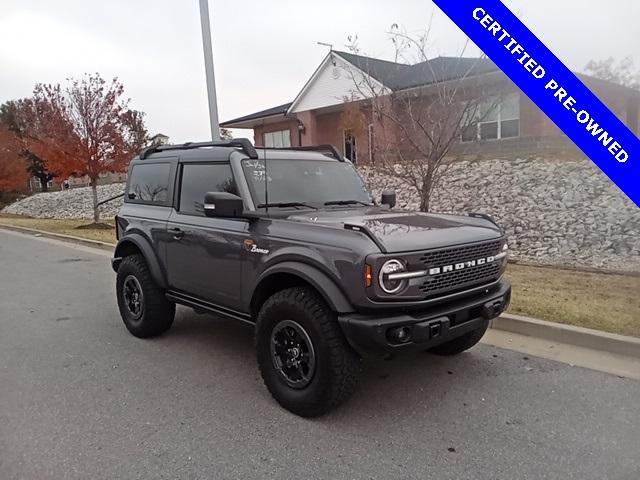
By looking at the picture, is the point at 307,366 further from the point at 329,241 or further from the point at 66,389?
the point at 66,389

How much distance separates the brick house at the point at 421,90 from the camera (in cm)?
817

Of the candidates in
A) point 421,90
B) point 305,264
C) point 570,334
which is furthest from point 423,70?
point 305,264

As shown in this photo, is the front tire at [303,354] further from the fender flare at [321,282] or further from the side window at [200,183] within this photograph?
the side window at [200,183]

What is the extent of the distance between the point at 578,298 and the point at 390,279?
377 centimetres

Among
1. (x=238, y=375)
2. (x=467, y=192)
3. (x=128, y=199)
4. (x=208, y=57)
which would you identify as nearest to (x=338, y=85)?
(x=467, y=192)

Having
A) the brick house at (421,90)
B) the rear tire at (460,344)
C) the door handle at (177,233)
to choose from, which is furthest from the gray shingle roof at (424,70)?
the door handle at (177,233)

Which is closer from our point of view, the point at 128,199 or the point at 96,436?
the point at 96,436

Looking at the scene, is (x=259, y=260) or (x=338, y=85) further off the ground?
(x=338, y=85)

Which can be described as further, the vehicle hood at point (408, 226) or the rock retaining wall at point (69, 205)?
the rock retaining wall at point (69, 205)

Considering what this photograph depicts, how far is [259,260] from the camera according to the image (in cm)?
383

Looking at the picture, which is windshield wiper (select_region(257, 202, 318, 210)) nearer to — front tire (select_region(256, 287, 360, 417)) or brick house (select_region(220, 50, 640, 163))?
front tire (select_region(256, 287, 360, 417))

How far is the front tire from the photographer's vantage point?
3.30 metres

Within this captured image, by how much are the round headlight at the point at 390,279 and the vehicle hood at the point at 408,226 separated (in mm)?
90

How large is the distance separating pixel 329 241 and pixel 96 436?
2.03 m
